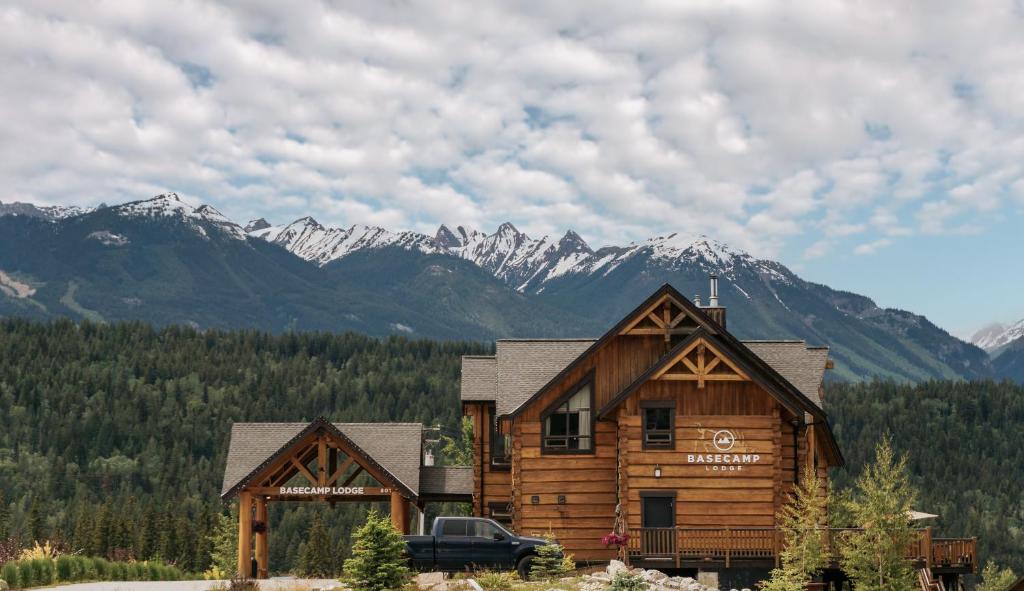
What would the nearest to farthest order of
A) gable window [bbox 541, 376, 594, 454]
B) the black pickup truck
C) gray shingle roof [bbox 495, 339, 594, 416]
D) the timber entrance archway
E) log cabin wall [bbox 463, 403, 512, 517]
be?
the black pickup truck, gable window [bbox 541, 376, 594, 454], the timber entrance archway, gray shingle roof [bbox 495, 339, 594, 416], log cabin wall [bbox 463, 403, 512, 517]

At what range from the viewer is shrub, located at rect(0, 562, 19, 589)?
99.5 ft

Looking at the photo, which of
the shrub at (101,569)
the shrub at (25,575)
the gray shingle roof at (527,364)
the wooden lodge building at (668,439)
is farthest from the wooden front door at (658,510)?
the shrub at (25,575)

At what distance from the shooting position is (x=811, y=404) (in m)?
38.8

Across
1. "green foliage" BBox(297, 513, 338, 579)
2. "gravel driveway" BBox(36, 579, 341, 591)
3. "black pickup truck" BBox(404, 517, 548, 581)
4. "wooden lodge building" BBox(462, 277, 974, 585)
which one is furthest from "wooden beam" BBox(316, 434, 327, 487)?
"green foliage" BBox(297, 513, 338, 579)

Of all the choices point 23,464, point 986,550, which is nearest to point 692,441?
point 986,550

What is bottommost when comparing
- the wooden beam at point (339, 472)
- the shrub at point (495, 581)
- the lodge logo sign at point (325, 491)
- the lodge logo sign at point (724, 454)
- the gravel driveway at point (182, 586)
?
the gravel driveway at point (182, 586)

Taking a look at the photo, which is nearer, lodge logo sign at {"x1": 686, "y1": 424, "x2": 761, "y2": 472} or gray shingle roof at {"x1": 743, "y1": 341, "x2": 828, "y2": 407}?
lodge logo sign at {"x1": 686, "y1": 424, "x2": 761, "y2": 472}

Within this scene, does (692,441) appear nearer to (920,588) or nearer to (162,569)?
(920,588)

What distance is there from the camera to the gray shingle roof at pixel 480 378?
45469 millimetres

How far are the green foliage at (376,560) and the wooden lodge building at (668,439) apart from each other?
12474mm

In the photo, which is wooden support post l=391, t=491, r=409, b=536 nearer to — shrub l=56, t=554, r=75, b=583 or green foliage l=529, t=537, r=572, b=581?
green foliage l=529, t=537, r=572, b=581

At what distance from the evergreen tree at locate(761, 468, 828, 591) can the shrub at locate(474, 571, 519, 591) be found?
7.59 metres

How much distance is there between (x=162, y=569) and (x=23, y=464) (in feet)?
513

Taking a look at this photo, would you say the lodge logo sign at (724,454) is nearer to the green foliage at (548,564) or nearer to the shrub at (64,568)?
the green foliage at (548,564)
